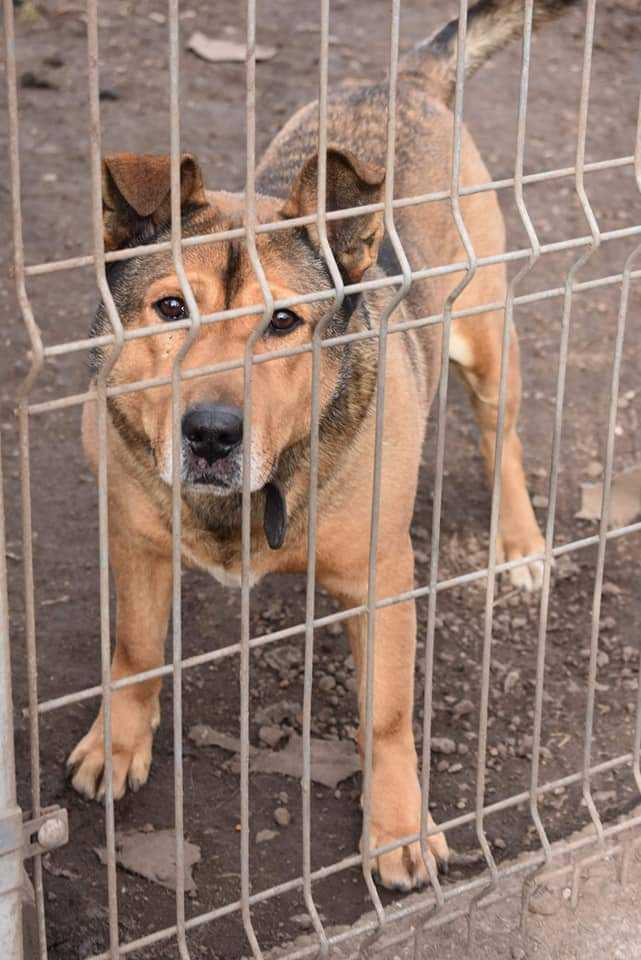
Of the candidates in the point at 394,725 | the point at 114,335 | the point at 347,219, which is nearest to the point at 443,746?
the point at 394,725

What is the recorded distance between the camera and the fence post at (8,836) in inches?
102

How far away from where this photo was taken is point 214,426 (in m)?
3.00

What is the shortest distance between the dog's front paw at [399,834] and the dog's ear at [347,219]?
1.40 m

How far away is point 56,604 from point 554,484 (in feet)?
7.49

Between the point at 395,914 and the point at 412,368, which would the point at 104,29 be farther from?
the point at 395,914

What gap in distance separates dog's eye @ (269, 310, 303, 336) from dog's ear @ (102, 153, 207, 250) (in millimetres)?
343

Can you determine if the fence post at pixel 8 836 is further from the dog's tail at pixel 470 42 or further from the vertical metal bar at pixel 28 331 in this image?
the dog's tail at pixel 470 42

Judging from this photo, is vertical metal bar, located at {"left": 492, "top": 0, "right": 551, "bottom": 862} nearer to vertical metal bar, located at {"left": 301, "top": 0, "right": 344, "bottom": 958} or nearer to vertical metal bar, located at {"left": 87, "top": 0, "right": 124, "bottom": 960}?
vertical metal bar, located at {"left": 301, "top": 0, "right": 344, "bottom": 958}

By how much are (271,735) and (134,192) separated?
1912 millimetres

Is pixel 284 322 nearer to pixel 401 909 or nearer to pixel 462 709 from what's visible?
pixel 401 909

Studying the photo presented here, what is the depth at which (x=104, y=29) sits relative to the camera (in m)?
9.28

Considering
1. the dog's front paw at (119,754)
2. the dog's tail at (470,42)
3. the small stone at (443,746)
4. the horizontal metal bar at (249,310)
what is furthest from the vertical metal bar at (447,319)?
the dog's tail at (470,42)

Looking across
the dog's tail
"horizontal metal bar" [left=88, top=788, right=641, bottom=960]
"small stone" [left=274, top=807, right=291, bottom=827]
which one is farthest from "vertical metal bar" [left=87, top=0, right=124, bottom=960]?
the dog's tail

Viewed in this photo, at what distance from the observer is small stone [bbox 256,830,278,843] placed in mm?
3990
